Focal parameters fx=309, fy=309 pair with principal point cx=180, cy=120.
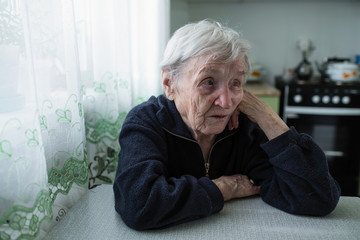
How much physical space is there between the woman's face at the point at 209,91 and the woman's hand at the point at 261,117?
0.20ft

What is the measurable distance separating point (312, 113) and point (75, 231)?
2075 mm

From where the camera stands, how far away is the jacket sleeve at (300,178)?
911 millimetres

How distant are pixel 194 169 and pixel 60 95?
511mm

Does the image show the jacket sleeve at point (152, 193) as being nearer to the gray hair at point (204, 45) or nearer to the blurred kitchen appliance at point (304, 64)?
the gray hair at point (204, 45)

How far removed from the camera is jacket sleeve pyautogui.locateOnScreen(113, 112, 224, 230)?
0.82m

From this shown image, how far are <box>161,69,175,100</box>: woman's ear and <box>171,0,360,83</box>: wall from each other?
6.17 feet

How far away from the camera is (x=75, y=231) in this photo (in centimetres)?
83

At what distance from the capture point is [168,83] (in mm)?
1055

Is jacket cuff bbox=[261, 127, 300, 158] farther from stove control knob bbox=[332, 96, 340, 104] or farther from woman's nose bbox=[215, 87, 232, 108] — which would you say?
stove control knob bbox=[332, 96, 340, 104]

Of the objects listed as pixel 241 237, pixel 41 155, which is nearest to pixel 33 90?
pixel 41 155

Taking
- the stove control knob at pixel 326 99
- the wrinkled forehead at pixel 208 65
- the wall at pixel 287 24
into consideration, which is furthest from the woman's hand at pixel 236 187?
the wall at pixel 287 24

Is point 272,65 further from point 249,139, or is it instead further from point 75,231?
point 75,231

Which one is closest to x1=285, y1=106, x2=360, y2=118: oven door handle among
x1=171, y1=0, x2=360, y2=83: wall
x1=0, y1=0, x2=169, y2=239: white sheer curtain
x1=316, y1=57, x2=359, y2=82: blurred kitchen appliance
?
x1=316, y1=57, x2=359, y2=82: blurred kitchen appliance

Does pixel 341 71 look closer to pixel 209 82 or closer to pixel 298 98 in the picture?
pixel 298 98
